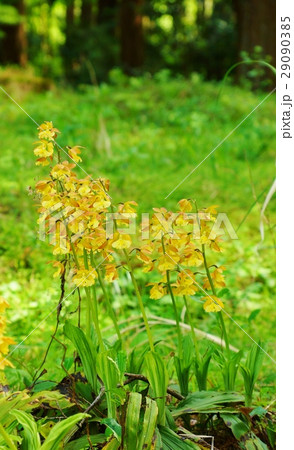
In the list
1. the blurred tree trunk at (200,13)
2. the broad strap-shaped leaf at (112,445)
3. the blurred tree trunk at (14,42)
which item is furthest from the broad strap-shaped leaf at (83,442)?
the blurred tree trunk at (200,13)

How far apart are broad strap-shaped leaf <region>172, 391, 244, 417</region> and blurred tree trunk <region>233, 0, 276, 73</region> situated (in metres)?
8.24

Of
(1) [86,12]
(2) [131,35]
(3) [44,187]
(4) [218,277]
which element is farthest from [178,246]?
(1) [86,12]

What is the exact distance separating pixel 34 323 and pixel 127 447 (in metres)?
1.37

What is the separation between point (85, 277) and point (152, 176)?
139 inches

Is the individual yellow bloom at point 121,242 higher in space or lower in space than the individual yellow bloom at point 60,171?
lower

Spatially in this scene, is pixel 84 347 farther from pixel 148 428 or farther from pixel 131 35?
pixel 131 35

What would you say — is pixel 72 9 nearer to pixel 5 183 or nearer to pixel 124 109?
pixel 124 109

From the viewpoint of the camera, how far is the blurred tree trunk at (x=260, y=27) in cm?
917

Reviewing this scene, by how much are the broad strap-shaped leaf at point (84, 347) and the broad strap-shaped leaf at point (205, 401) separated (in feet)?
0.81

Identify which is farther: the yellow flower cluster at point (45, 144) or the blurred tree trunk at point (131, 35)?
the blurred tree trunk at point (131, 35)

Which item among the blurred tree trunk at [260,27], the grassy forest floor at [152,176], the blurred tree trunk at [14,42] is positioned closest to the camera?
the grassy forest floor at [152,176]

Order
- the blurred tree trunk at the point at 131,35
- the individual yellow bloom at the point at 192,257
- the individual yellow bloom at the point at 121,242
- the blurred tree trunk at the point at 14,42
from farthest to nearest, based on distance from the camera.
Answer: the blurred tree trunk at the point at 14,42
the blurred tree trunk at the point at 131,35
the individual yellow bloom at the point at 192,257
the individual yellow bloom at the point at 121,242

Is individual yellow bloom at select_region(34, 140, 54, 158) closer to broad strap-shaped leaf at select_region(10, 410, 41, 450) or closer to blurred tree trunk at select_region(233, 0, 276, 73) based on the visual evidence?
broad strap-shaped leaf at select_region(10, 410, 41, 450)

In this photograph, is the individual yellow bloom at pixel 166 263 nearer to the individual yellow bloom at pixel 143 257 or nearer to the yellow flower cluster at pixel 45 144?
the individual yellow bloom at pixel 143 257
